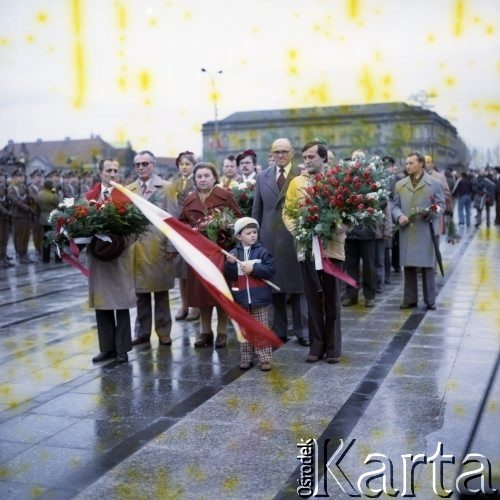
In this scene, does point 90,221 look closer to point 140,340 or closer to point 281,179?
point 140,340

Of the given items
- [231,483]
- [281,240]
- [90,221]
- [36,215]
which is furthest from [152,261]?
[36,215]

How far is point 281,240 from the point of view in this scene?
8.50m

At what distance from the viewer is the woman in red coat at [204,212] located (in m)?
8.41

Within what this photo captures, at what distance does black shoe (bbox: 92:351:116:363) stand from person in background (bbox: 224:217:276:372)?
145cm

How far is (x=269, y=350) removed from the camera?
7.32 metres

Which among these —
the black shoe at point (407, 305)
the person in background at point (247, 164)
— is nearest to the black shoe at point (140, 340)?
the black shoe at point (407, 305)

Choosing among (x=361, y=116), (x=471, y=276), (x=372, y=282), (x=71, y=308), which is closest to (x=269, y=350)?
(x=372, y=282)

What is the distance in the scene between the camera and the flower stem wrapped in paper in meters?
7.34

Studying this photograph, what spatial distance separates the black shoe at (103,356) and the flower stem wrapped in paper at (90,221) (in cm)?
108

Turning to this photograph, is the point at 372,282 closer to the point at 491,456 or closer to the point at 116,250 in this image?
the point at 116,250

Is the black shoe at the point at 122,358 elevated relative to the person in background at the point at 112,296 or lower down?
lower down

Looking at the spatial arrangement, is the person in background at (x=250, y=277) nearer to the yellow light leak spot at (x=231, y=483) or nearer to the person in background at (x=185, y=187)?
the person in background at (x=185, y=187)

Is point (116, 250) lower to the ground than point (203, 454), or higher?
higher

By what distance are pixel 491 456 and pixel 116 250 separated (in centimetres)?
423
